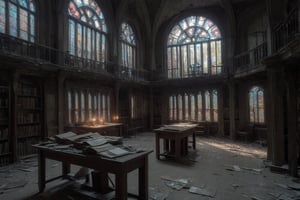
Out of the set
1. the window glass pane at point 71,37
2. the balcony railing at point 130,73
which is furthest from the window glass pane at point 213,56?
the window glass pane at point 71,37

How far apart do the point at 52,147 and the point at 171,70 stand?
10.00 m

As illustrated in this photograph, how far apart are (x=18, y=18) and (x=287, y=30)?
798 centimetres

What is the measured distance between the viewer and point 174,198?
3.44 m

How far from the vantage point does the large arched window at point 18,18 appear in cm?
611

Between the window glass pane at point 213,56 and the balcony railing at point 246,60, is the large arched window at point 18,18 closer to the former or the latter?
the balcony railing at point 246,60

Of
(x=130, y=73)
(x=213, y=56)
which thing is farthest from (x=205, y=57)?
(x=130, y=73)

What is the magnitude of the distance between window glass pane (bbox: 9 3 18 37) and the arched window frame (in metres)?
5.23

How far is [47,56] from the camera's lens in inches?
279

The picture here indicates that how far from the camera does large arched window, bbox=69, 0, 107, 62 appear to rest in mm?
8430

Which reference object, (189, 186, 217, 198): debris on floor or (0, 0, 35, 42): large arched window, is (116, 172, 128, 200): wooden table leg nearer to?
(189, 186, 217, 198): debris on floor

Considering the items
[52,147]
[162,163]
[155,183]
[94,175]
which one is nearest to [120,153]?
[94,175]

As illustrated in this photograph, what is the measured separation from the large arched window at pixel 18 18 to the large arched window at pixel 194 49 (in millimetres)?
7644

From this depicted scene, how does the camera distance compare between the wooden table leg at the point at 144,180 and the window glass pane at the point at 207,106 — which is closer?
the wooden table leg at the point at 144,180

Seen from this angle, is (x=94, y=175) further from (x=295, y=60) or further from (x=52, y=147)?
(x=295, y=60)
